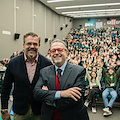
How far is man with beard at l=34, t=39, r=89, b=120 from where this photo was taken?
1.08m

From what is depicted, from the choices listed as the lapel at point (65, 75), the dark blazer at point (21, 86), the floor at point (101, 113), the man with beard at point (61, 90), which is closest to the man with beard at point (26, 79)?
the dark blazer at point (21, 86)

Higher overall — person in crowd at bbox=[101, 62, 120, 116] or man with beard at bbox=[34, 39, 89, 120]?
man with beard at bbox=[34, 39, 89, 120]

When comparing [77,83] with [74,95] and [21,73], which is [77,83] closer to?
[74,95]

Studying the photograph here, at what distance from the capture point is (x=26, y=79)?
1354 mm

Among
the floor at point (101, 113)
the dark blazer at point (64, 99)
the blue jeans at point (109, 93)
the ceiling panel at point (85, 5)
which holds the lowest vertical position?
the floor at point (101, 113)

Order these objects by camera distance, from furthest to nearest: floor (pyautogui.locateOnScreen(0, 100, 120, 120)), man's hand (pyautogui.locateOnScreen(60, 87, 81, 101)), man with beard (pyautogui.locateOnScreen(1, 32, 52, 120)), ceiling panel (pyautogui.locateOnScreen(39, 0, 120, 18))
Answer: ceiling panel (pyautogui.locateOnScreen(39, 0, 120, 18)) → floor (pyautogui.locateOnScreen(0, 100, 120, 120)) → man with beard (pyautogui.locateOnScreen(1, 32, 52, 120)) → man's hand (pyautogui.locateOnScreen(60, 87, 81, 101))

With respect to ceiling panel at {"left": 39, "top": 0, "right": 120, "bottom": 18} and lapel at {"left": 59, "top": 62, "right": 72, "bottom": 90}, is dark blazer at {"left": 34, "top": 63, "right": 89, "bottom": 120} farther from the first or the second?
ceiling panel at {"left": 39, "top": 0, "right": 120, "bottom": 18}

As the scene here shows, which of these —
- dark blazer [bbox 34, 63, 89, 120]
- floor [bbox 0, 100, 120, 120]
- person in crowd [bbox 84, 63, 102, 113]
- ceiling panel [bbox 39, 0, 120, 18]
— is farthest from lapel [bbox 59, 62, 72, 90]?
ceiling panel [bbox 39, 0, 120, 18]

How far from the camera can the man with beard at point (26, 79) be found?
1.36 metres

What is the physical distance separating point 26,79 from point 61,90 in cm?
39

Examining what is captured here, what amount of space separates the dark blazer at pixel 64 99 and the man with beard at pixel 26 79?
194mm

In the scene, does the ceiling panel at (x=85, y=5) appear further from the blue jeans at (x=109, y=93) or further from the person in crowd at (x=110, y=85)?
the blue jeans at (x=109, y=93)

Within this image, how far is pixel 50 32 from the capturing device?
11711 millimetres

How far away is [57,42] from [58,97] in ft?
1.51
